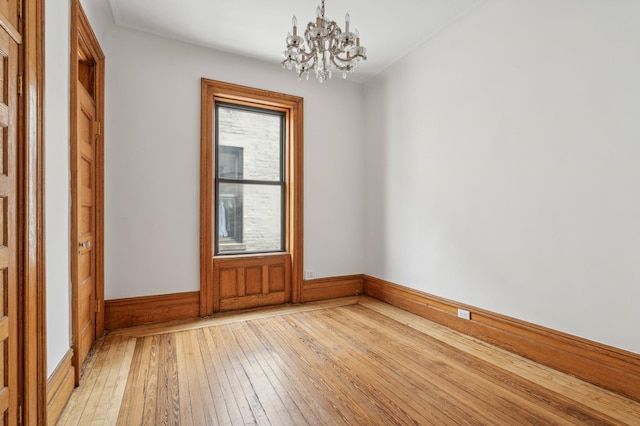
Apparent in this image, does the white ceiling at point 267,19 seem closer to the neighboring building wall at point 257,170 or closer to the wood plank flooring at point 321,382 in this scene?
the neighboring building wall at point 257,170

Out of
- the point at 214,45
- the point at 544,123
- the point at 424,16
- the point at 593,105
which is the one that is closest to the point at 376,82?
the point at 424,16

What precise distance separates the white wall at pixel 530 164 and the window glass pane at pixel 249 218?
159 centimetres

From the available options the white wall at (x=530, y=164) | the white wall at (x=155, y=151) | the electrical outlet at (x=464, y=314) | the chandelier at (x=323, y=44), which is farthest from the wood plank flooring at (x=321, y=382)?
the chandelier at (x=323, y=44)

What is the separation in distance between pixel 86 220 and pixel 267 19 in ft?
7.87

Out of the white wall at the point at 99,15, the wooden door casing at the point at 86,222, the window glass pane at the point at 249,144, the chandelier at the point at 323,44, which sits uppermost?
the white wall at the point at 99,15

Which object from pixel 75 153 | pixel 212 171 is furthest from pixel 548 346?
pixel 75 153

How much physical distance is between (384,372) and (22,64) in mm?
2714

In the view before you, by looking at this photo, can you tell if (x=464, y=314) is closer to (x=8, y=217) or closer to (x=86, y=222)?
(x=8, y=217)

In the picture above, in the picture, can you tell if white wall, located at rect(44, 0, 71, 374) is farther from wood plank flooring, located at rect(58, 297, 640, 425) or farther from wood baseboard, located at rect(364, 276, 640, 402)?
wood baseboard, located at rect(364, 276, 640, 402)

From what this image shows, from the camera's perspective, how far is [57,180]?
6.22 ft

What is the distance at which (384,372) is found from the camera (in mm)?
2340

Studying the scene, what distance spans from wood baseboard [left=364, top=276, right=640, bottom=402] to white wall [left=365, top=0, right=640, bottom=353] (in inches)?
2.9

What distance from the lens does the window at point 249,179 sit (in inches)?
151

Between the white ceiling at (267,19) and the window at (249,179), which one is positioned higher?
the white ceiling at (267,19)
